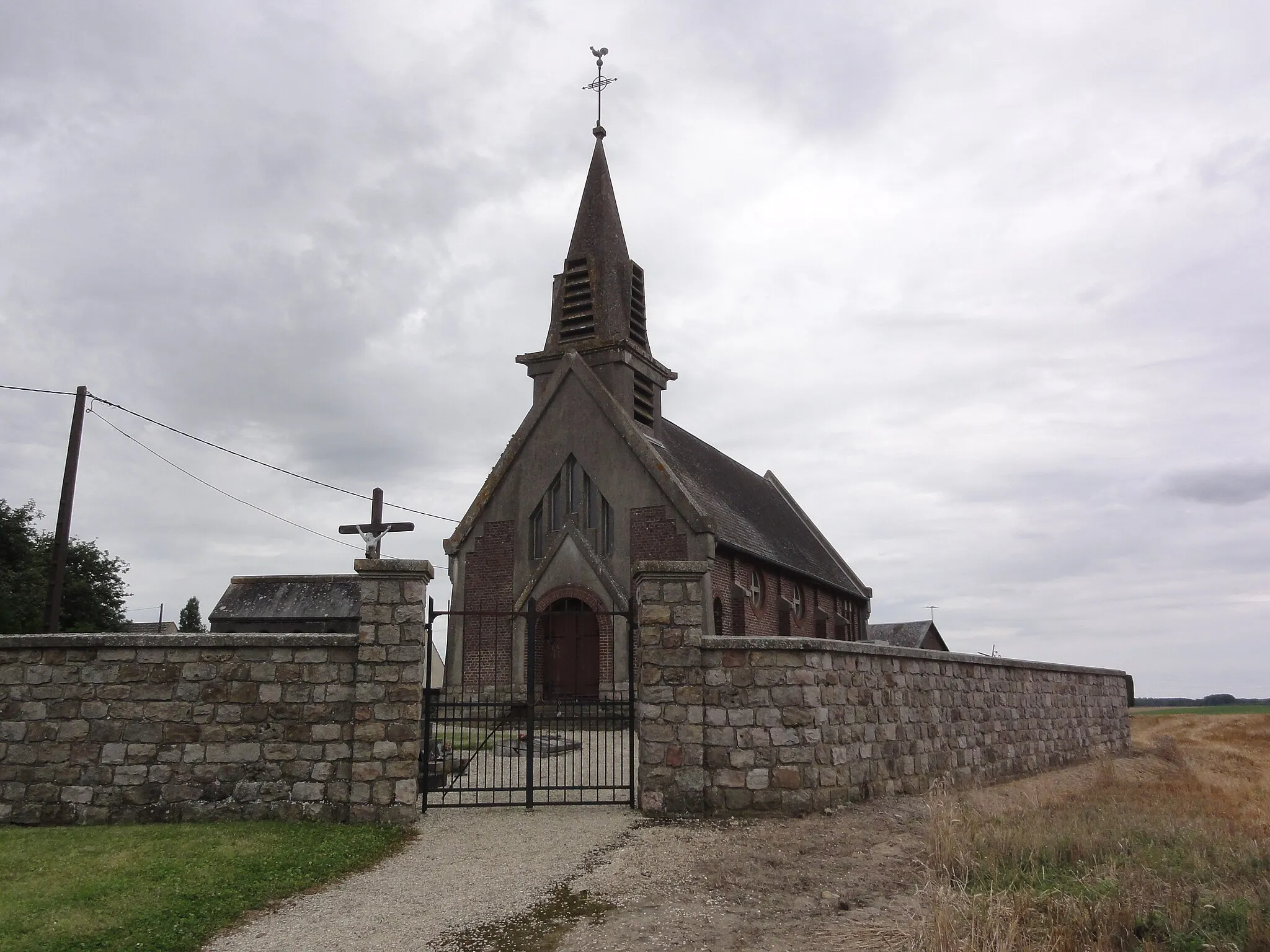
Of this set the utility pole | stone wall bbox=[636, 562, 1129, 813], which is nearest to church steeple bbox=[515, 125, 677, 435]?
the utility pole

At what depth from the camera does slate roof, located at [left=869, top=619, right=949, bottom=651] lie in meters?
51.5

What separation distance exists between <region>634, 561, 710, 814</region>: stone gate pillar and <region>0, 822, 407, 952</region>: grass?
9.89 feet

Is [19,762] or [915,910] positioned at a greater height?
[19,762]

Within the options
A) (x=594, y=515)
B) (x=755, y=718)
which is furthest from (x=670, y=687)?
(x=594, y=515)

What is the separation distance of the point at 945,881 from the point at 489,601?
61.5ft

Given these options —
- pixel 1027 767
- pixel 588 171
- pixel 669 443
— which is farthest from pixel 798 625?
pixel 588 171

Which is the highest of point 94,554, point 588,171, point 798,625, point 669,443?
point 588,171

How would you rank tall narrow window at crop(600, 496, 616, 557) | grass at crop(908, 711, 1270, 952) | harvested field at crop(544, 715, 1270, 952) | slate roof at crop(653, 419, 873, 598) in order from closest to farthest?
grass at crop(908, 711, 1270, 952) → harvested field at crop(544, 715, 1270, 952) → tall narrow window at crop(600, 496, 616, 557) → slate roof at crop(653, 419, 873, 598)

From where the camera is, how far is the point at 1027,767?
59.0ft

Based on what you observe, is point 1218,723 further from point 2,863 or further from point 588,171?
point 2,863

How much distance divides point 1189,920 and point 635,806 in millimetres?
6249

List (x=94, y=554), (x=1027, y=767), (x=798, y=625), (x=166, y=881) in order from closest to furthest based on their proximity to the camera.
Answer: (x=166, y=881) → (x=1027, y=767) → (x=798, y=625) → (x=94, y=554)

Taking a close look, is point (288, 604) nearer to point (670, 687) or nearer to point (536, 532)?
point (536, 532)

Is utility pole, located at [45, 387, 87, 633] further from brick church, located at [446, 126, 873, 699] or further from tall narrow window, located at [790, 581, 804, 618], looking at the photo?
tall narrow window, located at [790, 581, 804, 618]
